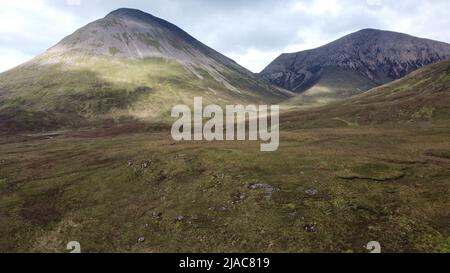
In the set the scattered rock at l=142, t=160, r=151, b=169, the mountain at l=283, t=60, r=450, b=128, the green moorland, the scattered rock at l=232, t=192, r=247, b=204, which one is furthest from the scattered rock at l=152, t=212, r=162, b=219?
the mountain at l=283, t=60, r=450, b=128

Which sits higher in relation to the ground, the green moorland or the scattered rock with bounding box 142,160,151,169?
the scattered rock with bounding box 142,160,151,169

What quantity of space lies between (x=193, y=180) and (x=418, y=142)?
37.5 meters

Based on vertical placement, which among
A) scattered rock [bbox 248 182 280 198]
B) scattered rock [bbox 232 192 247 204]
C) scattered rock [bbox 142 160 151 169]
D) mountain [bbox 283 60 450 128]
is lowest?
scattered rock [bbox 232 192 247 204]

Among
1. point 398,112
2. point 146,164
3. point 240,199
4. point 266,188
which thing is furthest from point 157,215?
point 398,112

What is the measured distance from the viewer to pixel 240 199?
3678cm

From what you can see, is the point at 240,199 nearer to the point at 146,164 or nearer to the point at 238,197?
the point at 238,197

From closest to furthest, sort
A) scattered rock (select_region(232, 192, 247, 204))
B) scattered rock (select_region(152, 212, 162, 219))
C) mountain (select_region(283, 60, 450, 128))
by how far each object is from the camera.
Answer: scattered rock (select_region(152, 212, 162, 219)) < scattered rock (select_region(232, 192, 247, 204)) < mountain (select_region(283, 60, 450, 128))

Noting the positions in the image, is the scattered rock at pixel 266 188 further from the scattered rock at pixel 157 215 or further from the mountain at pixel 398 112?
the mountain at pixel 398 112

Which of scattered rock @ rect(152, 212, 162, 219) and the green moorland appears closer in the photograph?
the green moorland

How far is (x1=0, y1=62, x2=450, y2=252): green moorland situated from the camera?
28.9 metres

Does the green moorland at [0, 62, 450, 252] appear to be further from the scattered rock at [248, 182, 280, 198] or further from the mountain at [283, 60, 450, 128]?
the mountain at [283, 60, 450, 128]
